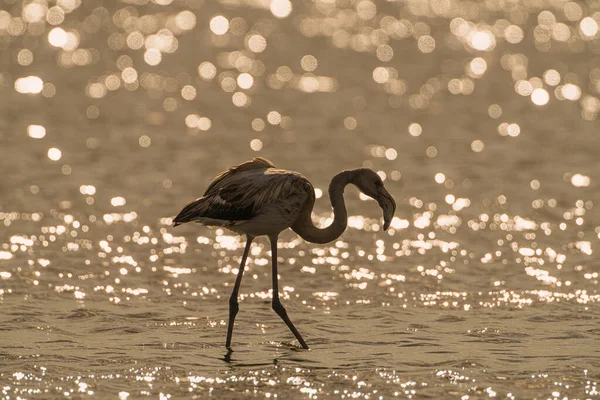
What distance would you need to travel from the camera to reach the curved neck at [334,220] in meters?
10.6

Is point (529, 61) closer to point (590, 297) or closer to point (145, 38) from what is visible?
point (145, 38)

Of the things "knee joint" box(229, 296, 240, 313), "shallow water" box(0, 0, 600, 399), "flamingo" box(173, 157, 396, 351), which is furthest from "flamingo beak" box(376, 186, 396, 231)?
"knee joint" box(229, 296, 240, 313)

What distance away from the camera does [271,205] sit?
10328 mm

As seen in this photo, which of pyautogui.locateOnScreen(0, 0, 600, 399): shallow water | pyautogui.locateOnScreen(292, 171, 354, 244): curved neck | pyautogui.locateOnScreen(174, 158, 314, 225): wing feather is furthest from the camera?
pyautogui.locateOnScreen(292, 171, 354, 244): curved neck

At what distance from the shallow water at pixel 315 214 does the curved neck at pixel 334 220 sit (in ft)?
2.88

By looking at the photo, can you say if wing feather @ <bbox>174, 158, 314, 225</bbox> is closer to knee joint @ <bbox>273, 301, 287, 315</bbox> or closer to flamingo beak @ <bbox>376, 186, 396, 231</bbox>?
flamingo beak @ <bbox>376, 186, 396, 231</bbox>

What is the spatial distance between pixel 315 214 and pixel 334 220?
520 centimetres

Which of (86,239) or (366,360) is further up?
(86,239)

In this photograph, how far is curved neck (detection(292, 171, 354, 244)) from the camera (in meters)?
10.6

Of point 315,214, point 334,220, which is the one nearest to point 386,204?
point 334,220

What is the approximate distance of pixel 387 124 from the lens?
72.9ft

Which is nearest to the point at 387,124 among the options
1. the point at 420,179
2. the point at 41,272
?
the point at 420,179

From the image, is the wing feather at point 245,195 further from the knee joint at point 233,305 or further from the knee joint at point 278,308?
the knee joint at point 278,308

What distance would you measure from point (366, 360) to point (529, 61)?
20211 millimetres
